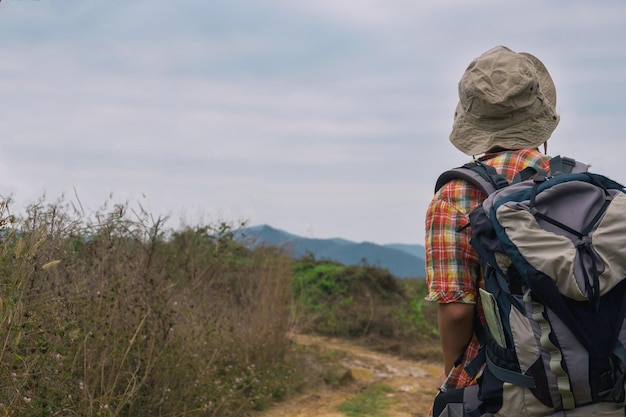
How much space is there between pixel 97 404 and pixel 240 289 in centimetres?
522

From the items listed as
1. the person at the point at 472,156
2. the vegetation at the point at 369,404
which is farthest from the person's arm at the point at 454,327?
the vegetation at the point at 369,404

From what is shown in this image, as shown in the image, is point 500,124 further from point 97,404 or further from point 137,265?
point 137,265

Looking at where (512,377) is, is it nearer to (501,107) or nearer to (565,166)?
(565,166)

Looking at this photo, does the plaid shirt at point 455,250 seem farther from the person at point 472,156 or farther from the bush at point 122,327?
the bush at point 122,327

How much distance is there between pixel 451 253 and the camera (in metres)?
2.66

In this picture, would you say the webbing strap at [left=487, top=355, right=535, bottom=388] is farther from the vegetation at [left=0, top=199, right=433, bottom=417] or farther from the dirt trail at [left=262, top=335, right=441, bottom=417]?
the dirt trail at [left=262, top=335, right=441, bottom=417]

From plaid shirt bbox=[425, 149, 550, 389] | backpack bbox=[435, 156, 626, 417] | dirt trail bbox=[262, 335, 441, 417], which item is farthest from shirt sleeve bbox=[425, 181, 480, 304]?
dirt trail bbox=[262, 335, 441, 417]

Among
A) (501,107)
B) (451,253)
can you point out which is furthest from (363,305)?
(451,253)

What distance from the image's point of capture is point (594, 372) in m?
2.28

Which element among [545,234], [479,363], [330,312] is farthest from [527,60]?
[330,312]

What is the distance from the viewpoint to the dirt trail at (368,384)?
A: 8812 millimetres

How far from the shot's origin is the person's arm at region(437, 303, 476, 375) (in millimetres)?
2645

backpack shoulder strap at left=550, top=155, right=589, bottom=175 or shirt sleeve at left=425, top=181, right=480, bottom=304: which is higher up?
backpack shoulder strap at left=550, top=155, right=589, bottom=175

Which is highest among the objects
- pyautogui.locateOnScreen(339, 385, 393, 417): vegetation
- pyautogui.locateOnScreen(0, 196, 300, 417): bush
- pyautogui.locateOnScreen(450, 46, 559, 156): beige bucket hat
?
pyautogui.locateOnScreen(450, 46, 559, 156): beige bucket hat
